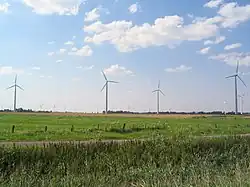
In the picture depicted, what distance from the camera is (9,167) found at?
50.3 feet

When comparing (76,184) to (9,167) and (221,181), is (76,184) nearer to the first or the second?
(221,181)

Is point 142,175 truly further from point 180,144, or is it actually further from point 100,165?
point 180,144

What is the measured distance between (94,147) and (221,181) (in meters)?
11.8

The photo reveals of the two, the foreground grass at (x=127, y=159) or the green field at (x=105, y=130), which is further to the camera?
the green field at (x=105, y=130)

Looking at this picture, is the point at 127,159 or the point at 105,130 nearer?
the point at 127,159

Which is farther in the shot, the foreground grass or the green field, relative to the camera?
the green field

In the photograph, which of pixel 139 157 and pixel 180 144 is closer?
pixel 139 157

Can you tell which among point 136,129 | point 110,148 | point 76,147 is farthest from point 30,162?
point 136,129

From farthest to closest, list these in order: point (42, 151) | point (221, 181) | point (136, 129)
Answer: point (136, 129)
point (42, 151)
point (221, 181)

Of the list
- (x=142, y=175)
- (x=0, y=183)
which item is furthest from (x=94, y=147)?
(x=0, y=183)

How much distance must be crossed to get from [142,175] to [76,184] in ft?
13.1

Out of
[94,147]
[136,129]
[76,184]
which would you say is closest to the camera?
[76,184]

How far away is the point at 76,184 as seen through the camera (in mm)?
9922

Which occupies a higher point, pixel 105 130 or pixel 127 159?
pixel 105 130
